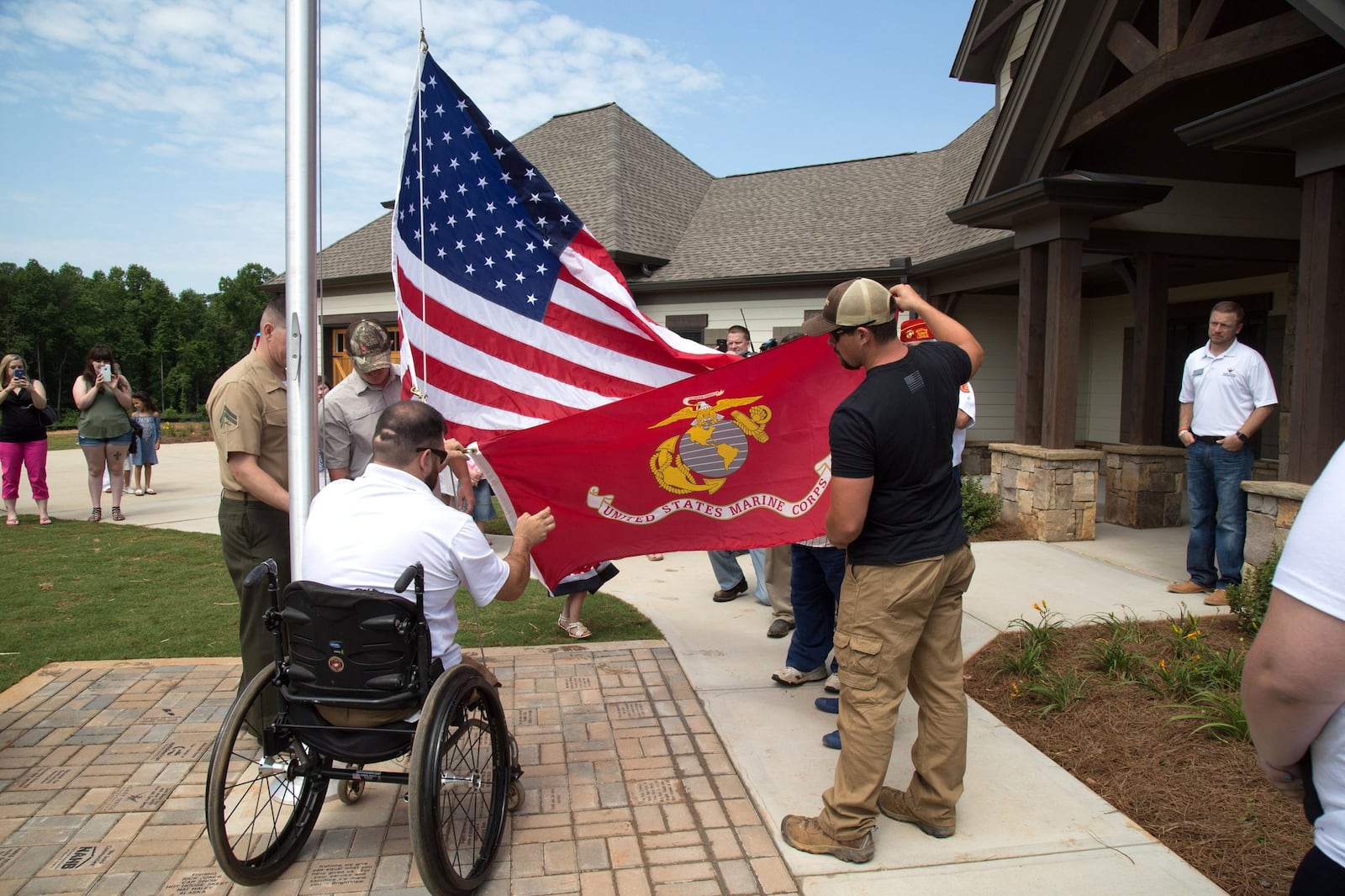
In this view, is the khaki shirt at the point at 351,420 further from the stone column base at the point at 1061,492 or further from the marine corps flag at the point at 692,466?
the stone column base at the point at 1061,492

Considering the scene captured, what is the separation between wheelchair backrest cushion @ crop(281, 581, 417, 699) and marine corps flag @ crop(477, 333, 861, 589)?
1.26m

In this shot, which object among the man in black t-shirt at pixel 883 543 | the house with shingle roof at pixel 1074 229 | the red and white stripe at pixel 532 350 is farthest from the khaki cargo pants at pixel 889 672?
the house with shingle roof at pixel 1074 229

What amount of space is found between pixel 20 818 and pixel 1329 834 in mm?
4180

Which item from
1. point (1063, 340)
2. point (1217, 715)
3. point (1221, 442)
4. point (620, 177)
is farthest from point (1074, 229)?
point (620, 177)

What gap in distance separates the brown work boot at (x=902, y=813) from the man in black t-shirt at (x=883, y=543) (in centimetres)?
27

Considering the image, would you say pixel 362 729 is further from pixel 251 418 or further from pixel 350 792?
pixel 251 418

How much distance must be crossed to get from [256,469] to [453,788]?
5.22 feet

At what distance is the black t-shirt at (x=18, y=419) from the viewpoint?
9.27 m

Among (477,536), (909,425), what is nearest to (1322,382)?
(909,425)

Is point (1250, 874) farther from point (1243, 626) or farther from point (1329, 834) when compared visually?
point (1243, 626)

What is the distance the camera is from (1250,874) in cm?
298

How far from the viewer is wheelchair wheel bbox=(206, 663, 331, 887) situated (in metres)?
2.66

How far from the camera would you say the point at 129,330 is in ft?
180

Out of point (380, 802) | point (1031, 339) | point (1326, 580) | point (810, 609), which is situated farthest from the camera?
point (1031, 339)
